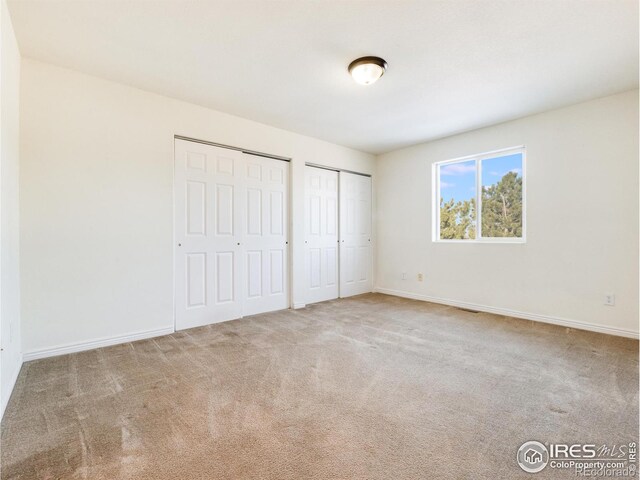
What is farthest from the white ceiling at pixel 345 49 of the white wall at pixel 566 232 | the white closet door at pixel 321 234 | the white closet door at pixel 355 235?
the white closet door at pixel 355 235

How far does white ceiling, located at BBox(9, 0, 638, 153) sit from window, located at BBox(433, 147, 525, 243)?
0.78 meters

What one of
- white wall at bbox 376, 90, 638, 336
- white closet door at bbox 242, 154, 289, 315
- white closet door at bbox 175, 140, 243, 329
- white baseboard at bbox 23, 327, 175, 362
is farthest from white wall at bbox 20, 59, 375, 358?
white wall at bbox 376, 90, 638, 336

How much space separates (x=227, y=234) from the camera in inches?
149

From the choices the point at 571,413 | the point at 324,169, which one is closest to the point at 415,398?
the point at 571,413

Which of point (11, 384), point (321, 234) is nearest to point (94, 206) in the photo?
point (11, 384)

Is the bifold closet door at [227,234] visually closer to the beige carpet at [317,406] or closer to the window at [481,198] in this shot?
the beige carpet at [317,406]

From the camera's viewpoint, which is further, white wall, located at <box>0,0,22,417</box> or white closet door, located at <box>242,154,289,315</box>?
white closet door, located at <box>242,154,289,315</box>

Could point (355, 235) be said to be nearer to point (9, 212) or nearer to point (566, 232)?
point (566, 232)

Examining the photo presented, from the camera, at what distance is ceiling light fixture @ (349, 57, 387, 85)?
2.52 meters

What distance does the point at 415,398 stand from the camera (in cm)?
199

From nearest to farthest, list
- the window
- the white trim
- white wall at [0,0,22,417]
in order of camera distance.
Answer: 1. the white trim
2. white wall at [0,0,22,417]
3. the window

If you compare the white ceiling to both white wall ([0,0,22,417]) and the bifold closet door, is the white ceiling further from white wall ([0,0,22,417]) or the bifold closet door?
the bifold closet door

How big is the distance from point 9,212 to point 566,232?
5289mm

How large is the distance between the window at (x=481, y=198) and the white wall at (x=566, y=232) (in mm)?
140
